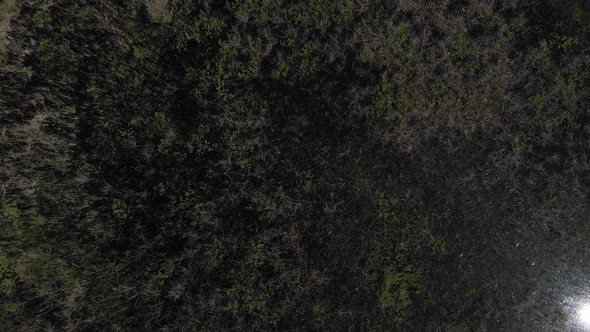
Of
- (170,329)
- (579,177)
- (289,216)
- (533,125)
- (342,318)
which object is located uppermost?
(533,125)

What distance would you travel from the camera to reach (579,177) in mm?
3770

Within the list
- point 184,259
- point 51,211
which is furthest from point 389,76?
point 51,211

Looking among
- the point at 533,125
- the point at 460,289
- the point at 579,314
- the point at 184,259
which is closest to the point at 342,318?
the point at 460,289

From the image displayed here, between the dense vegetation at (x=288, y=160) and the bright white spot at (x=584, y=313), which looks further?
the bright white spot at (x=584, y=313)

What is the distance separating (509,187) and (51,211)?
4439 millimetres

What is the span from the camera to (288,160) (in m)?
3.70

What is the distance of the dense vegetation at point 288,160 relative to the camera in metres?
3.50

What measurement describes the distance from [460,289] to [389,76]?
224 centimetres

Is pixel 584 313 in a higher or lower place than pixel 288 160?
lower

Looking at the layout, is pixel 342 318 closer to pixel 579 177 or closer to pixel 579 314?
pixel 579 314

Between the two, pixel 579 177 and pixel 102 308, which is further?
pixel 579 177

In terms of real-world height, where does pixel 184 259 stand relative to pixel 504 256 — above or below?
below

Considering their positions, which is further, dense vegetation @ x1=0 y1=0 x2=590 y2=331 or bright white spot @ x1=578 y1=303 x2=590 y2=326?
bright white spot @ x1=578 y1=303 x2=590 y2=326

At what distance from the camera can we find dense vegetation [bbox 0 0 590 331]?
350 cm
